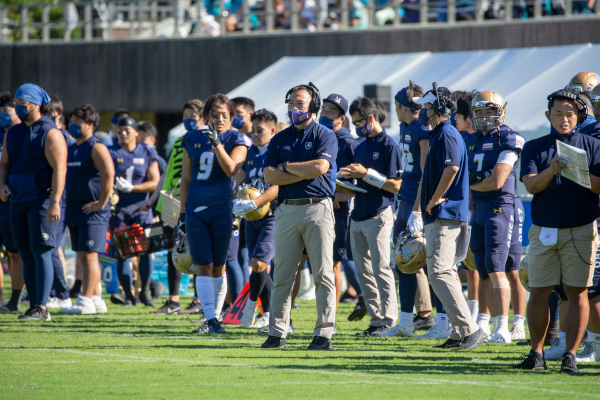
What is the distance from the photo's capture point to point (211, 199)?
8.52 meters

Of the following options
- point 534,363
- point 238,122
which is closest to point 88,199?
point 238,122

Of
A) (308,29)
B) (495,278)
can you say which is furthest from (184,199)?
(308,29)

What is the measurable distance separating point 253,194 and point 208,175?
1.64 feet

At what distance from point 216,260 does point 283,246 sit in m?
1.50

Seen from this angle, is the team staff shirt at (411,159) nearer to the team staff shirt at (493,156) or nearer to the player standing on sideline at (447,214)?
the team staff shirt at (493,156)

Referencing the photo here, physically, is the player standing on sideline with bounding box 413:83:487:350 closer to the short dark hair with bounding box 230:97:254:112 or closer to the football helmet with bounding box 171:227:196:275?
the football helmet with bounding box 171:227:196:275

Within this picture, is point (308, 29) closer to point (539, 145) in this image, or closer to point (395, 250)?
point (395, 250)

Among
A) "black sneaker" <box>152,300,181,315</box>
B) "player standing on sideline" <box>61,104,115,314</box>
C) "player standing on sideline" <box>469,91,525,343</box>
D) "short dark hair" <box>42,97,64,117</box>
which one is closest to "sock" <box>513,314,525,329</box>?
"player standing on sideline" <box>469,91,525,343</box>

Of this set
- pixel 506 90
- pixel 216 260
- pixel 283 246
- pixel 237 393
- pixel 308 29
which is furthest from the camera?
pixel 308 29

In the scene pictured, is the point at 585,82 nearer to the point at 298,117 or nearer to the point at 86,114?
the point at 298,117

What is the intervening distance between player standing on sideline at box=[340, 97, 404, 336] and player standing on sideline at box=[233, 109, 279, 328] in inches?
37.0

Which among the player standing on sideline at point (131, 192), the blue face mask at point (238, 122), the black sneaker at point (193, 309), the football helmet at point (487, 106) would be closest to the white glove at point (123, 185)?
the player standing on sideline at point (131, 192)

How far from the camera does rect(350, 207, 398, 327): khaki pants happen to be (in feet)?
28.6

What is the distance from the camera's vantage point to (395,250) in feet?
26.2
